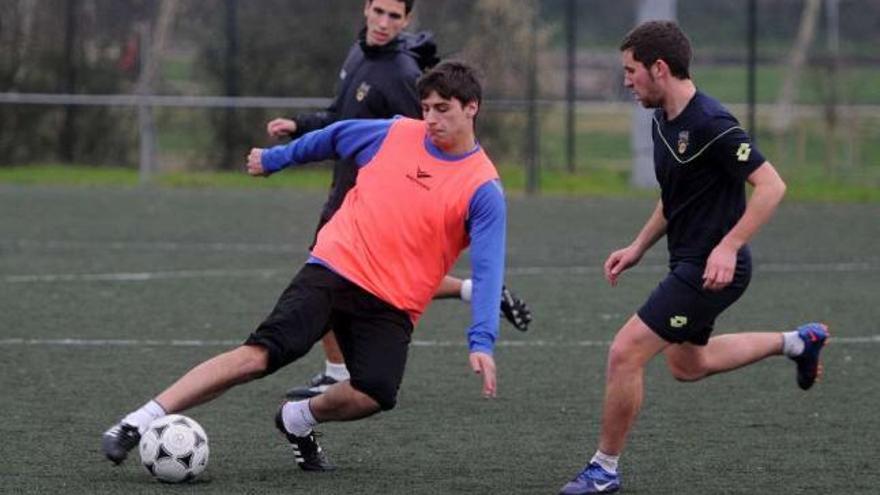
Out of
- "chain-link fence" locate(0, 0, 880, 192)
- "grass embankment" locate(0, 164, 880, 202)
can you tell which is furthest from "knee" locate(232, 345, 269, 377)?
"chain-link fence" locate(0, 0, 880, 192)

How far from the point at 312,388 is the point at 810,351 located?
2.38 meters

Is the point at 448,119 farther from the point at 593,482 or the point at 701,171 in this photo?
the point at 593,482

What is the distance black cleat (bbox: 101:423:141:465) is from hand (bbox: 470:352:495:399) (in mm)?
1213

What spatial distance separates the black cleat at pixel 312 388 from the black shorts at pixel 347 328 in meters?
1.85

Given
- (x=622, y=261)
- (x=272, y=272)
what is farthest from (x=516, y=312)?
Result: (x=272, y=272)

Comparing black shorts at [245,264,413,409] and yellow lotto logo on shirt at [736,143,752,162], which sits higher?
yellow lotto logo on shirt at [736,143,752,162]

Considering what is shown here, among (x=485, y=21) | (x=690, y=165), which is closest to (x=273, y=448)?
(x=690, y=165)

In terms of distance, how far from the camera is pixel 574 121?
23750mm

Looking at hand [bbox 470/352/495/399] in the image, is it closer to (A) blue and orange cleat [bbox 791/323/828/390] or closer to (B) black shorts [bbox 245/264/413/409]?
(B) black shorts [bbox 245/264/413/409]

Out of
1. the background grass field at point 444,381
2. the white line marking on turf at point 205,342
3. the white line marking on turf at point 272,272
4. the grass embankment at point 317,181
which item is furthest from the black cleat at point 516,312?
the grass embankment at point 317,181

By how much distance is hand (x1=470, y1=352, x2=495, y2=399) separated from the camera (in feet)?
20.4

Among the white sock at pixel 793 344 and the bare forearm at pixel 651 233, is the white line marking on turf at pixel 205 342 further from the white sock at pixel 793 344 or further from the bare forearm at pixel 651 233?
the bare forearm at pixel 651 233

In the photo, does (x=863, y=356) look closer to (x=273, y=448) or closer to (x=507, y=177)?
(x=273, y=448)

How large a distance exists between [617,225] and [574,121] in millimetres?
5501
